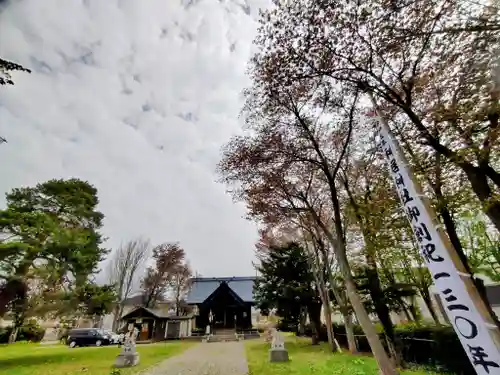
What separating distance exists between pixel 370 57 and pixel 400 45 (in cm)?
66

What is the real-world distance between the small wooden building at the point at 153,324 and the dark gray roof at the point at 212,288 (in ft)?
9.90

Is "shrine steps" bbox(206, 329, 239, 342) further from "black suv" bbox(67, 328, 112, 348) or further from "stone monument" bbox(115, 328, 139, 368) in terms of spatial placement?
"stone monument" bbox(115, 328, 139, 368)

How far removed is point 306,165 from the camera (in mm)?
10297

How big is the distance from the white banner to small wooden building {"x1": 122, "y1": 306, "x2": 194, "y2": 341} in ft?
106

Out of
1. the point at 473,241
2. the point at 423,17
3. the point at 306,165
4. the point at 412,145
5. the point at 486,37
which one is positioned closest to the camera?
the point at 486,37

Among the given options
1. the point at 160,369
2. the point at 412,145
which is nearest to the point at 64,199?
the point at 160,369

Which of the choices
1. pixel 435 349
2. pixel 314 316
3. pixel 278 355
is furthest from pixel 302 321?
pixel 435 349

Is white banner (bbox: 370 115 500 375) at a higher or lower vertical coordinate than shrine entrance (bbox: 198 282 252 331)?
lower

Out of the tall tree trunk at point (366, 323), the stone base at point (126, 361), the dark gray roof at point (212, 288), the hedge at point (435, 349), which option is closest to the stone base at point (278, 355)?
the hedge at point (435, 349)

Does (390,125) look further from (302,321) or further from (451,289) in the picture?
(302,321)

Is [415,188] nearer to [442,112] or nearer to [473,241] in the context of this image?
[442,112]

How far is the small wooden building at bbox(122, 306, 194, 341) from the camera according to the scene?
29.6 metres

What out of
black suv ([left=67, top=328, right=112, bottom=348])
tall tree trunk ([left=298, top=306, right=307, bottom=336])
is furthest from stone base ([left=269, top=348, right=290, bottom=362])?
black suv ([left=67, top=328, right=112, bottom=348])

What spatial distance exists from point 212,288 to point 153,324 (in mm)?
8702
